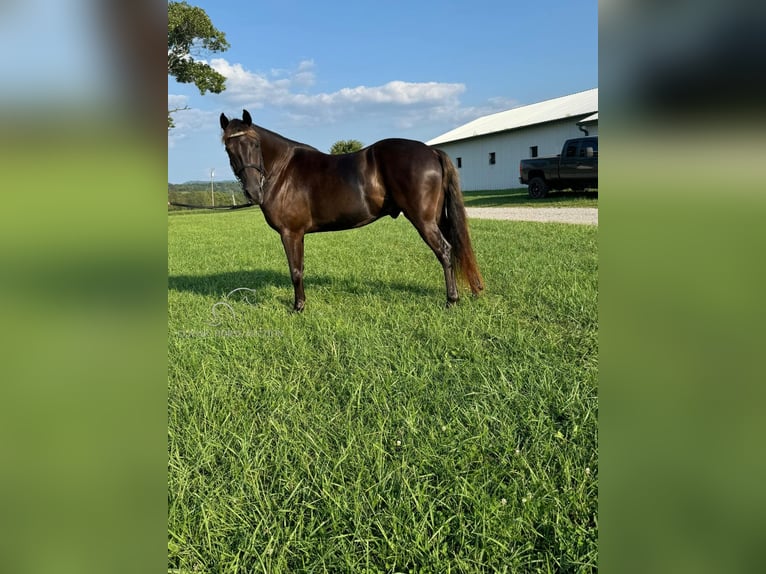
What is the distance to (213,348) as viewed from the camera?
3.37 metres

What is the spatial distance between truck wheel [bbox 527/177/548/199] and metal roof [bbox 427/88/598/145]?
6.92m

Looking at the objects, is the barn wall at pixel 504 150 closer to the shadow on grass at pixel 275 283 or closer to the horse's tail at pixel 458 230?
the shadow on grass at pixel 275 283

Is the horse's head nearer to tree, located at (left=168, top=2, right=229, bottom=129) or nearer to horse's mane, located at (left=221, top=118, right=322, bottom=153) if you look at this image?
horse's mane, located at (left=221, top=118, right=322, bottom=153)

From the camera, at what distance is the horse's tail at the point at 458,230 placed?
4.44 m

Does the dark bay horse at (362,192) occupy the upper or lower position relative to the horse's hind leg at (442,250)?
upper

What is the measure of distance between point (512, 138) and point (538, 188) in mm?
11536

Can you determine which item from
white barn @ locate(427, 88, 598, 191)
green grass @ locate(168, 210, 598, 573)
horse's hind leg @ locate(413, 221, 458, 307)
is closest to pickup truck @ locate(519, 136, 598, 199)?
white barn @ locate(427, 88, 598, 191)

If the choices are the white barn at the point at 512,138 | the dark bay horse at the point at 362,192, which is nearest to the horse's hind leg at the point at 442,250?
the dark bay horse at the point at 362,192

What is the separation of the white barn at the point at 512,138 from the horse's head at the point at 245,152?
21248mm
